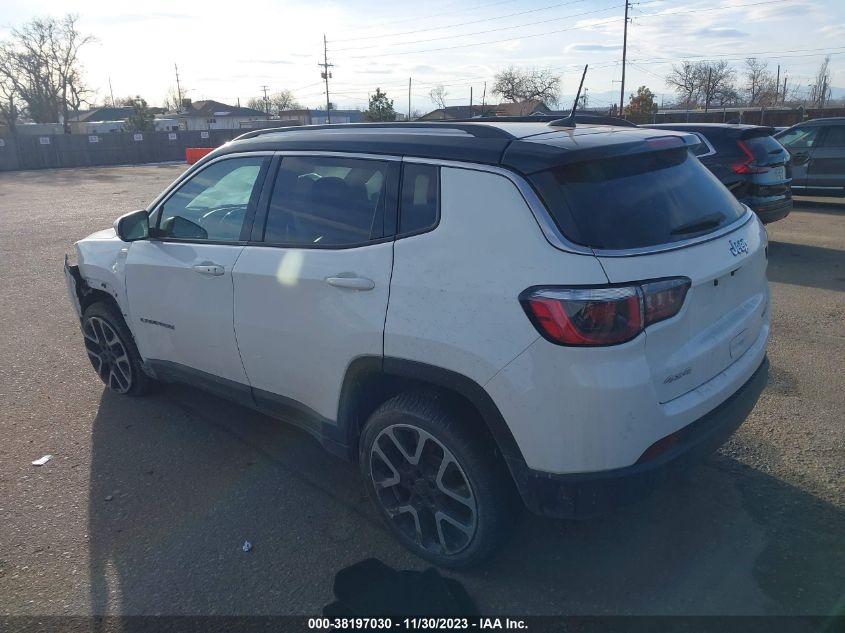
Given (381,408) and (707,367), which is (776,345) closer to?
(707,367)

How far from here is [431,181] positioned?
2.89 m

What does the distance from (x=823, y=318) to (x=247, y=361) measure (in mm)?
5352

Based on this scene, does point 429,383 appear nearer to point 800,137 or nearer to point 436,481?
point 436,481

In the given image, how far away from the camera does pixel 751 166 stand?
9047 mm

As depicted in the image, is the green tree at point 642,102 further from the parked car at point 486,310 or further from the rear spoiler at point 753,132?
the parked car at point 486,310

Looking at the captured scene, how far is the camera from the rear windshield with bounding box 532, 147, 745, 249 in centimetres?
255

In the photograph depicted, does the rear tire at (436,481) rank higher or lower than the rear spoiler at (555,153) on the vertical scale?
lower

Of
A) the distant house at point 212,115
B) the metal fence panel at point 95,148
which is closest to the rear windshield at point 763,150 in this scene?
the metal fence panel at point 95,148

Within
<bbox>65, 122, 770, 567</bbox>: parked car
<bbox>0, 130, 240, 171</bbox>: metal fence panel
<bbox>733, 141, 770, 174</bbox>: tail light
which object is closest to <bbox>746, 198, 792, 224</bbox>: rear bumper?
<bbox>733, 141, 770, 174</bbox>: tail light

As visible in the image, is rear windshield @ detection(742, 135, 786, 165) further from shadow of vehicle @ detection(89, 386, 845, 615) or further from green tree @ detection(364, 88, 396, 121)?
green tree @ detection(364, 88, 396, 121)

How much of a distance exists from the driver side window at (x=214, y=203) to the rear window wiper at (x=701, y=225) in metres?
2.21

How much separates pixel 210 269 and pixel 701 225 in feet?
8.18

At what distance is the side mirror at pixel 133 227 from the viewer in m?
4.16

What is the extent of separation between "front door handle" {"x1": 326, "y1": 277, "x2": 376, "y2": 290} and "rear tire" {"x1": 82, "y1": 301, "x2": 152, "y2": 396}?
2.27 m
